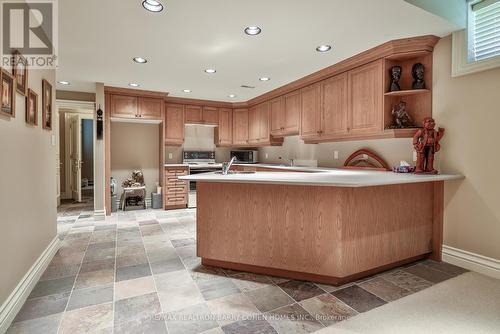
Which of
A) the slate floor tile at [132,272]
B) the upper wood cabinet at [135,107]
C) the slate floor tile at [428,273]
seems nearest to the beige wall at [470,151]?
the slate floor tile at [428,273]

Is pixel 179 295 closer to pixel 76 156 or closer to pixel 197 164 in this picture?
pixel 197 164

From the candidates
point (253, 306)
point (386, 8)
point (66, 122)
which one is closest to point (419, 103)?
point (386, 8)

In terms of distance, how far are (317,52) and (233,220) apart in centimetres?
218

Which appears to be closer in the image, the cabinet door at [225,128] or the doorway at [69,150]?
the cabinet door at [225,128]

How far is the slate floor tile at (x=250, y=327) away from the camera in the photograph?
164 centimetres

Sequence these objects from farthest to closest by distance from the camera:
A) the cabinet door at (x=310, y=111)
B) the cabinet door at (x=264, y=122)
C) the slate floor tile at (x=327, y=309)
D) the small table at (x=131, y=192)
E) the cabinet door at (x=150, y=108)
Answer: the cabinet door at (x=264, y=122) < the small table at (x=131, y=192) < the cabinet door at (x=150, y=108) < the cabinet door at (x=310, y=111) < the slate floor tile at (x=327, y=309)

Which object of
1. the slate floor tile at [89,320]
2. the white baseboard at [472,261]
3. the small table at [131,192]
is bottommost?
the slate floor tile at [89,320]

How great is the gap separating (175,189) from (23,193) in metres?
3.34

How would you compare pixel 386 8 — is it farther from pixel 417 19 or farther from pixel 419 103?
pixel 419 103

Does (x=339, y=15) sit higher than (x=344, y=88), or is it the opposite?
(x=339, y=15)

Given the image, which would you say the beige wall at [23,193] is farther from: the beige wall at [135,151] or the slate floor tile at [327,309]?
the beige wall at [135,151]

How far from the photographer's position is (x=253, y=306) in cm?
191

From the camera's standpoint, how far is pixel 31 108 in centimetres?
225

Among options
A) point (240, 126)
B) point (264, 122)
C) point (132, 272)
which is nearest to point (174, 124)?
point (240, 126)
